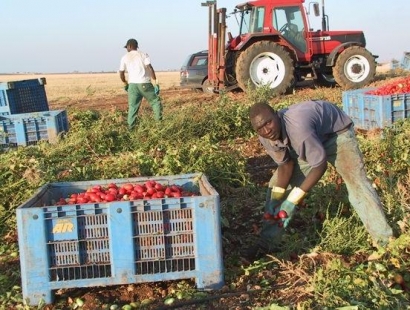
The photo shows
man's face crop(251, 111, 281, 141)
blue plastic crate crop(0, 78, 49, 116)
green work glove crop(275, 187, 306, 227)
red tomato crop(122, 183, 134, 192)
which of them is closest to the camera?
man's face crop(251, 111, 281, 141)

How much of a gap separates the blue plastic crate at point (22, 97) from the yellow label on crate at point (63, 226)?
21.7 ft

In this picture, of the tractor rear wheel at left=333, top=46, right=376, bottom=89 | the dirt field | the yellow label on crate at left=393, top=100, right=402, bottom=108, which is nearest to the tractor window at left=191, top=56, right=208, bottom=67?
the dirt field

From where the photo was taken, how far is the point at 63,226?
12.5ft

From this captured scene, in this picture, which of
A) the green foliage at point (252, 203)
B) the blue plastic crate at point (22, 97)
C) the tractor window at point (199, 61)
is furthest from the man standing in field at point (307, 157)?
the tractor window at point (199, 61)

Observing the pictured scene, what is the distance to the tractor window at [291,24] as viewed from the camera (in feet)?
49.0

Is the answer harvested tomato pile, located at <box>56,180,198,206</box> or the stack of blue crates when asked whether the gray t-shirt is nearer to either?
harvested tomato pile, located at <box>56,180,198,206</box>

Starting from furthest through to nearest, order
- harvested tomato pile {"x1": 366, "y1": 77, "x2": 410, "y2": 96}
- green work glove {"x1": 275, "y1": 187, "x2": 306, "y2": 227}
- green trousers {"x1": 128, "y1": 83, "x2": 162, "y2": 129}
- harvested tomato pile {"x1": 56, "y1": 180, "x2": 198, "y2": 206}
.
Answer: green trousers {"x1": 128, "y1": 83, "x2": 162, "y2": 129} < harvested tomato pile {"x1": 366, "y1": 77, "x2": 410, "y2": 96} < green work glove {"x1": 275, "y1": 187, "x2": 306, "y2": 227} < harvested tomato pile {"x1": 56, "y1": 180, "x2": 198, "y2": 206}

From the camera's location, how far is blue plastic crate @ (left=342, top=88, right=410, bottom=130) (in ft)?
26.6

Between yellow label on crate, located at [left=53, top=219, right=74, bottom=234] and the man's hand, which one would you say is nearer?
yellow label on crate, located at [left=53, top=219, right=74, bottom=234]

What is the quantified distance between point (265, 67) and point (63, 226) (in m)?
11.8

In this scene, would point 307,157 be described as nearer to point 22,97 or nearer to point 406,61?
point 22,97

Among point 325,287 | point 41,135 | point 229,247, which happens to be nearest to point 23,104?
point 41,135

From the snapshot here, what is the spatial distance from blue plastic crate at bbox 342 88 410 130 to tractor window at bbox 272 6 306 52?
655 cm

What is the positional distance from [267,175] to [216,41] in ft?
27.3
